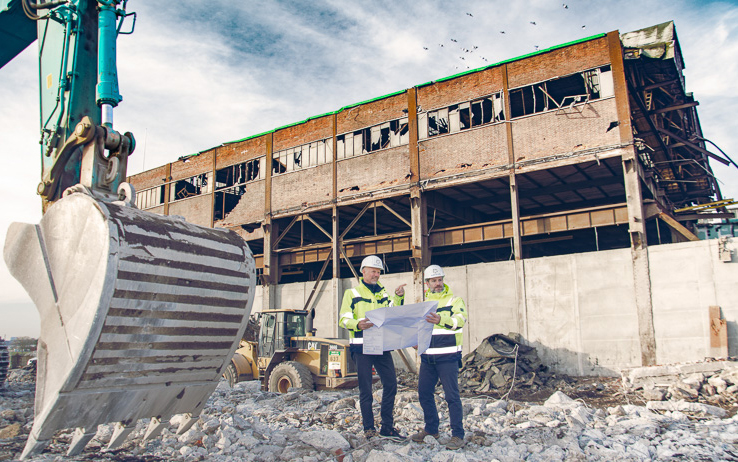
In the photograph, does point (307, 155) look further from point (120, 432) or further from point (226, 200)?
point (120, 432)

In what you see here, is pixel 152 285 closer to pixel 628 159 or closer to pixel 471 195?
pixel 628 159

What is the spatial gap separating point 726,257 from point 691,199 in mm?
12985

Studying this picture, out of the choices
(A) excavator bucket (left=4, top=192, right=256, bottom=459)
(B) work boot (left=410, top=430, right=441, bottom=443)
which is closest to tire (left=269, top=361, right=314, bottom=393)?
(B) work boot (left=410, top=430, right=441, bottom=443)

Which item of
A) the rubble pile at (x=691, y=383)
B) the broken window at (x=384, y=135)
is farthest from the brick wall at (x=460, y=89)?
the rubble pile at (x=691, y=383)

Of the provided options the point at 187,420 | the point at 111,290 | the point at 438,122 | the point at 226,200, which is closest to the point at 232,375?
the point at 187,420

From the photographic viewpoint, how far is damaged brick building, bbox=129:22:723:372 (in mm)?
15555

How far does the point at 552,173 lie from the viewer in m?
16.8

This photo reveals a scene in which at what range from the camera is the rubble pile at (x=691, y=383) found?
30.9ft

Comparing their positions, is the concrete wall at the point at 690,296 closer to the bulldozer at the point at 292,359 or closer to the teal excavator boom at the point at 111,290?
the bulldozer at the point at 292,359

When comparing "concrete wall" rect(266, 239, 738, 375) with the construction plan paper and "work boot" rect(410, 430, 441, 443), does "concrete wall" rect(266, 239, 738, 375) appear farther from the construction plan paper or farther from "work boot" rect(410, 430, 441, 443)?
the construction plan paper

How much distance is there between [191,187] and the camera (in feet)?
83.7

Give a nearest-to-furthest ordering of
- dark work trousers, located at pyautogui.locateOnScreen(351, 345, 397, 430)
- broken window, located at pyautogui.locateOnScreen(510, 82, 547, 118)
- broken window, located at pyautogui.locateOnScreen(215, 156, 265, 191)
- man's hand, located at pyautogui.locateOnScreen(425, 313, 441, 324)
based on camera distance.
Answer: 1. man's hand, located at pyautogui.locateOnScreen(425, 313, 441, 324)
2. dark work trousers, located at pyautogui.locateOnScreen(351, 345, 397, 430)
3. broken window, located at pyautogui.locateOnScreen(510, 82, 547, 118)
4. broken window, located at pyautogui.locateOnScreen(215, 156, 265, 191)

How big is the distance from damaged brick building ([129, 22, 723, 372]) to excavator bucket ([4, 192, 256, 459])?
12.6 metres

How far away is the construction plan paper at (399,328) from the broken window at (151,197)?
2312 cm
